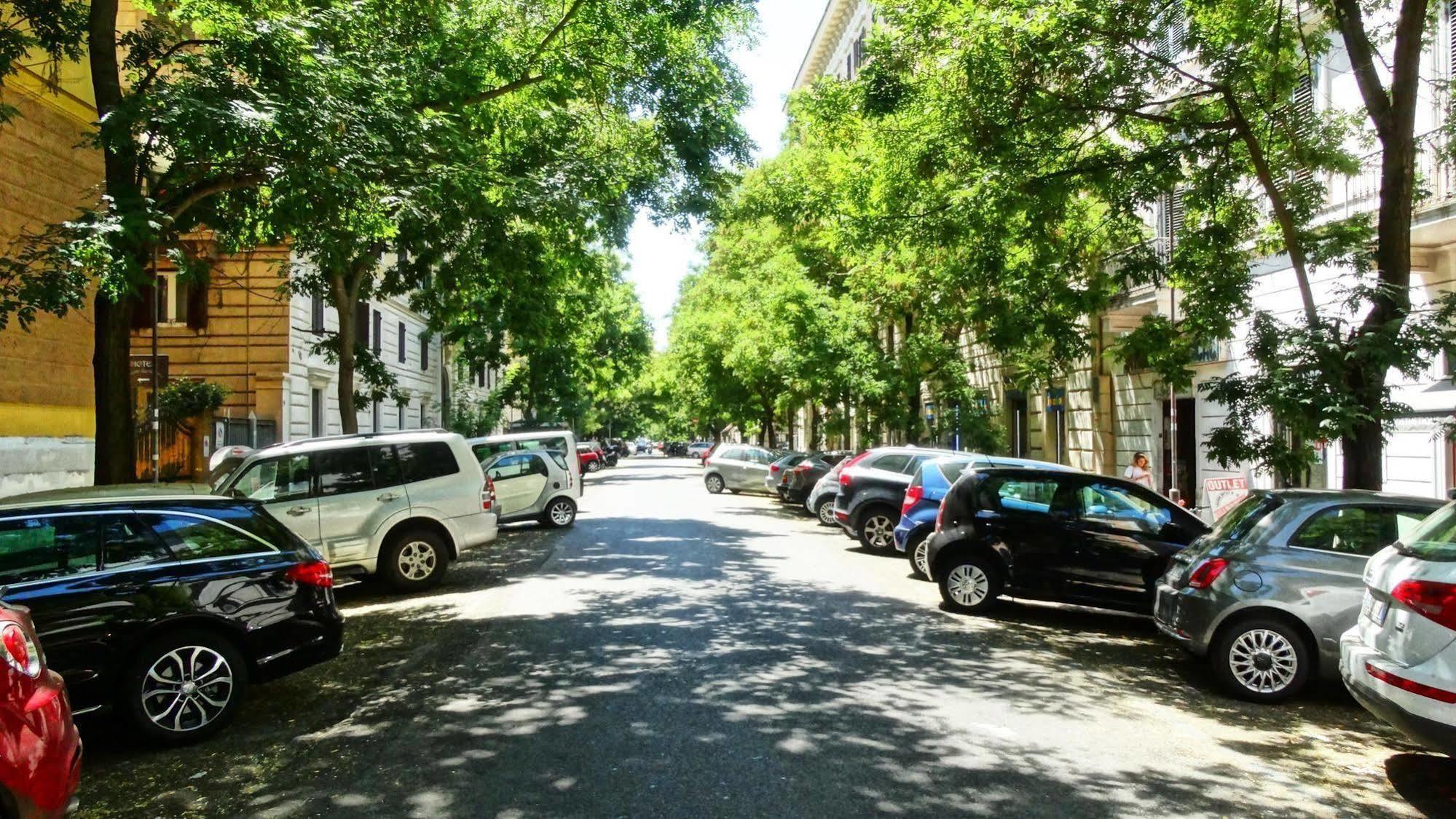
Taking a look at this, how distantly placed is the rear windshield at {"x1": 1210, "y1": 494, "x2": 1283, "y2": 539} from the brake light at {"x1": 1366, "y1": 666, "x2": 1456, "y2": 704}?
2.53m

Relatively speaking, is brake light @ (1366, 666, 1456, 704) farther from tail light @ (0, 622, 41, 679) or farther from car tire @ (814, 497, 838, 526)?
car tire @ (814, 497, 838, 526)

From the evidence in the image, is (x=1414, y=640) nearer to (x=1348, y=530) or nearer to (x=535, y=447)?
(x=1348, y=530)

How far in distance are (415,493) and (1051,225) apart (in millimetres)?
8351

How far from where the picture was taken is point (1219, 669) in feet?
24.6

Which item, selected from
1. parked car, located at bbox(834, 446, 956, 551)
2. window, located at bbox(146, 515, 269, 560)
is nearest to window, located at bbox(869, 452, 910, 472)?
parked car, located at bbox(834, 446, 956, 551)

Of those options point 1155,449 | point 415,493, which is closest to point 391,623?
point 415,493

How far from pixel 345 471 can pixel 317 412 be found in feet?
57.7

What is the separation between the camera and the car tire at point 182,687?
605 cm

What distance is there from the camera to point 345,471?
12.4m

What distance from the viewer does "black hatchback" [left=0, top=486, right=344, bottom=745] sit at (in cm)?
591

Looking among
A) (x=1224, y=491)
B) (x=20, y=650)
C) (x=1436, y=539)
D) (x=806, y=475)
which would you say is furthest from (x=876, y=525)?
(x=20, y=650)

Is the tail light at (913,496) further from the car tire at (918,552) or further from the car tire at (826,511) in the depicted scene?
the car tire at (826,511)

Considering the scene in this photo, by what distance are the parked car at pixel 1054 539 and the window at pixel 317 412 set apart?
21.8 meters

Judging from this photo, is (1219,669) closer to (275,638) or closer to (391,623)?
(275,638)
